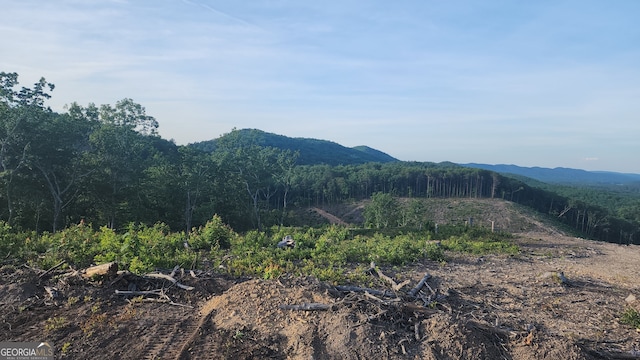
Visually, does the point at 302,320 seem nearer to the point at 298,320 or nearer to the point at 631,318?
the point at 298,320

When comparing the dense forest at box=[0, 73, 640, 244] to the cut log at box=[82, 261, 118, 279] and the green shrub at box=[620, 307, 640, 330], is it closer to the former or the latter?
the cut log at box=[82, 261, 118, 279]

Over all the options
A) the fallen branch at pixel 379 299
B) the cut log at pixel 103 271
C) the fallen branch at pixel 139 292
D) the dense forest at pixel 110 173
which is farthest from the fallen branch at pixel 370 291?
the dense forest at pixel 110 173

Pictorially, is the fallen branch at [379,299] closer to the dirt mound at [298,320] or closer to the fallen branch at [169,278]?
the dirt mound at [298,320]

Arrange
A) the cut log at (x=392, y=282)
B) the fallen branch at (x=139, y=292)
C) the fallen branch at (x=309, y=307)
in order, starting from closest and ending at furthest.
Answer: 1. the fallen branch at (x=309, y=307)
2. the fallen branch at (x=139, y=292)
3. the cut log at (x=392, y=282)

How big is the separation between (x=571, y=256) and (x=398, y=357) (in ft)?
36.3

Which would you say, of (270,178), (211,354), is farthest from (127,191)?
(211,354)

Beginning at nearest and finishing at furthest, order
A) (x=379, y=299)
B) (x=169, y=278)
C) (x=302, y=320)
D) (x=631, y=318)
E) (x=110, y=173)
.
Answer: (x=302, y=320)
(x=379, y=299)
(x=631, y=318)
(x=169, y=278)
(x=110, y=173)

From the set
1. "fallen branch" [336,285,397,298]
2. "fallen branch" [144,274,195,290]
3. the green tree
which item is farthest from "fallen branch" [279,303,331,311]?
the green tree

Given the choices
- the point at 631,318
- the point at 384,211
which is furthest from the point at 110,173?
the point at 384,211

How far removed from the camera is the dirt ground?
14.5 feet

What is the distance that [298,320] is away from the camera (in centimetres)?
491

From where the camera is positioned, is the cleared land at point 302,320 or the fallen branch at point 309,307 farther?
the fallen branch at point 309,307

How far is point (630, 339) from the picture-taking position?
17.6ft

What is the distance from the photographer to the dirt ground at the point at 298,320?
→ 441 centimetres
